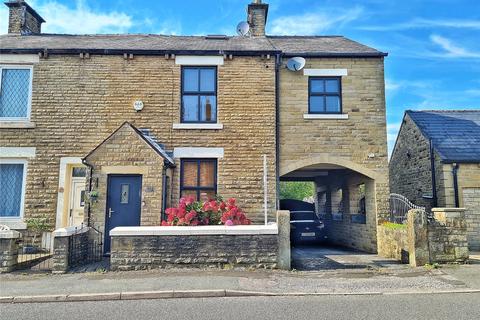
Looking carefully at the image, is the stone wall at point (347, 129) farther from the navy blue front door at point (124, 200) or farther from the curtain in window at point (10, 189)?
the curtain in window at point (10, 189)

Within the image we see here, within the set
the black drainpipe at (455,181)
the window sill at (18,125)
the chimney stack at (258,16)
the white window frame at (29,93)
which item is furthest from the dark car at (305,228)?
the white window frame at (29,93)

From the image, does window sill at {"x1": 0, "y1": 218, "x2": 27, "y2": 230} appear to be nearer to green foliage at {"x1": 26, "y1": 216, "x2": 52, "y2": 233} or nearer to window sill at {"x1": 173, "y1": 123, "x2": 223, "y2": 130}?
green foliage at {"x1": 26, "y1": 216, "x2": 52, "y2": 233}

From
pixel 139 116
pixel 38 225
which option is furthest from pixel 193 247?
pixel 38 225

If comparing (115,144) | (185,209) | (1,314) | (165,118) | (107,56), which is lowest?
(1,314)

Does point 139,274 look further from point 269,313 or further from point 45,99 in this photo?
point 45,99

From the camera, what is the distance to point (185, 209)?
9633 millimetres

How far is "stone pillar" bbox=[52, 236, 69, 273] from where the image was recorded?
812 centimetres

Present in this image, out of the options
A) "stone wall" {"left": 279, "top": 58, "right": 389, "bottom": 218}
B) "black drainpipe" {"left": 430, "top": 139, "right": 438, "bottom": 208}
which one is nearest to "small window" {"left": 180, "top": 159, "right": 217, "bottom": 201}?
"stone wall" {"left": 279, "top": 58, "right": 389, "bottom": 218}

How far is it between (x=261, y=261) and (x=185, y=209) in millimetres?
2516

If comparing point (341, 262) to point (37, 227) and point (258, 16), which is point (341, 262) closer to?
point (37, 227)

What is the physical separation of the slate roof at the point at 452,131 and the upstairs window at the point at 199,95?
790 centimetres

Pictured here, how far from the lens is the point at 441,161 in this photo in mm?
12492

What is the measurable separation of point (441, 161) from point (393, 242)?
3.92 meters

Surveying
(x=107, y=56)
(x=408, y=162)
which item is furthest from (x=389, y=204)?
(x=107, y=56)
